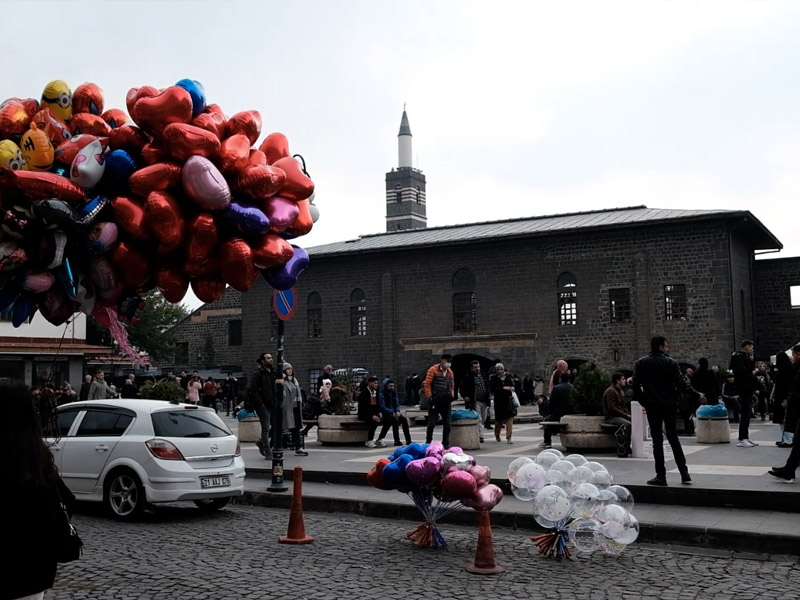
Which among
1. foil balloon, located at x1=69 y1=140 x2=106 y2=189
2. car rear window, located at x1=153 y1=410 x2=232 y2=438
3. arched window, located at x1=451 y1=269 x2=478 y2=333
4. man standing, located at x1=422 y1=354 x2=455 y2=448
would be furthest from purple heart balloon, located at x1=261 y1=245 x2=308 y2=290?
arched window, located at x1=451 y1=269 x2=478 y2=333

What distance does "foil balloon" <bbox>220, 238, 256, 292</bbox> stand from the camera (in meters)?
6.17

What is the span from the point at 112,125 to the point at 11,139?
0.81 meters

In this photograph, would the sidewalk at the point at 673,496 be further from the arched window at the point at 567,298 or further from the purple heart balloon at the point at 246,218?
the arched window at the point at 567,298

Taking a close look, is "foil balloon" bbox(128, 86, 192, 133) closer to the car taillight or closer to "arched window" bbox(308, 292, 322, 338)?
the car taillight

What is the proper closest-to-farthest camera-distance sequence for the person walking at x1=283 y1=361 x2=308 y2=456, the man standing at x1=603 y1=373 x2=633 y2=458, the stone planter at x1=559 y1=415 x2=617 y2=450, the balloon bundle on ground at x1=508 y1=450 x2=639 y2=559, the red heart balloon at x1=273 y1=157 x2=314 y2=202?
the red heart balloon at x1=273 y1=157 x2=314 y2=202 < the balloon bundle on ground at x1=508 y1=450 x2=639 y2=559 < the man standing at x1=603 y1=373 x2=633 y2=458 < the stone planter at x1=559 y1=415 x2=617 y2=450 < the person walking at x1=283 y1=361 x2=308 y2=456

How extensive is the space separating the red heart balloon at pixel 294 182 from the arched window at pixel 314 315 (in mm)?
37501

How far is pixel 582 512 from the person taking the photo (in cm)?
768

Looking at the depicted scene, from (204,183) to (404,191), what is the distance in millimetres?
82376

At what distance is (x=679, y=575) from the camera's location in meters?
7.05

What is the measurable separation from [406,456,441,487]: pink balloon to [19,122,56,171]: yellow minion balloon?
4272 millimetres

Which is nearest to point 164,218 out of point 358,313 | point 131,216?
point 131,216

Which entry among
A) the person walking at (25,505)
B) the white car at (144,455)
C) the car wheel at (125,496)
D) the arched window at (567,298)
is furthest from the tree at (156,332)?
the person walking at (25,505)

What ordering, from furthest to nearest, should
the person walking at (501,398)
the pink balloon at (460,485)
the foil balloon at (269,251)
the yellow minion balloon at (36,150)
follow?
1. the person walking at (501,398)
2. the pink balloon at (460,485)
3. the foil balloon at (269,251)
4. the yellow minion balloon at (36,150)

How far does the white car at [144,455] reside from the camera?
9680 mm
